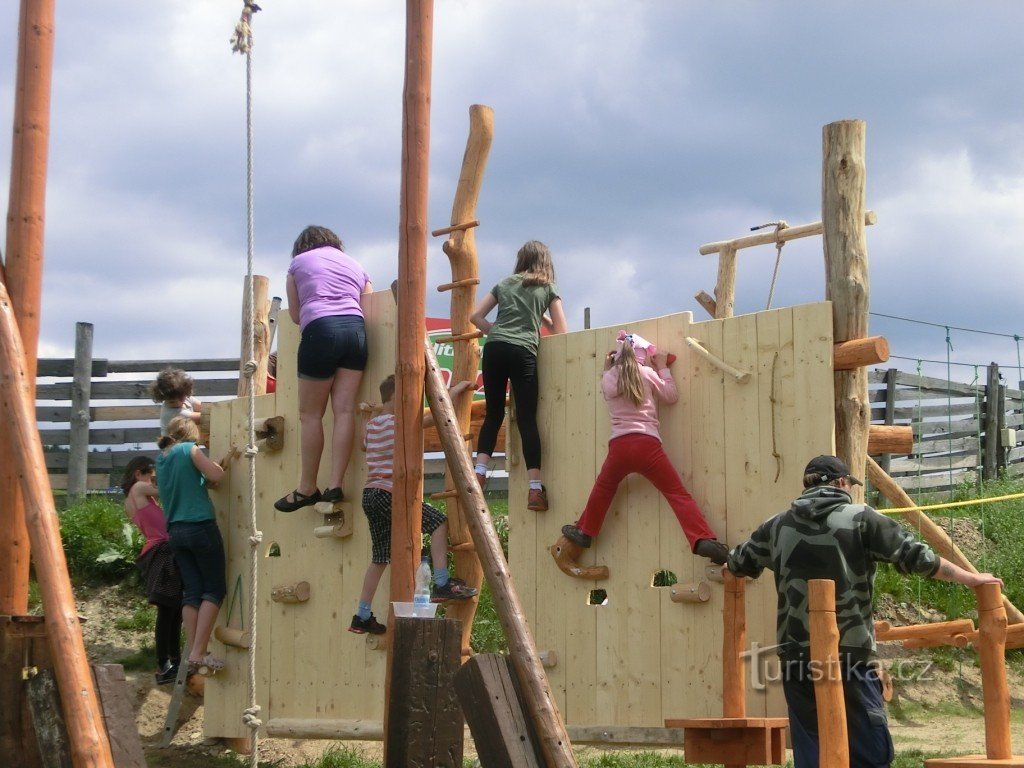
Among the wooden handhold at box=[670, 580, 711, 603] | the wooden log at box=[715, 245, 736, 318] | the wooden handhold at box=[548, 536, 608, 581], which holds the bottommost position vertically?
the wooden handhold at box=[670, 580, 711, 603]

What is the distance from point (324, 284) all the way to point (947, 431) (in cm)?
1057

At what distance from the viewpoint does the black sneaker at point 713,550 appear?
20.5 feet

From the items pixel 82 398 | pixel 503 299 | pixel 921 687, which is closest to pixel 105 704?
pixel 503 299

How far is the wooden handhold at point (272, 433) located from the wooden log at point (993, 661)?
4.61 meters

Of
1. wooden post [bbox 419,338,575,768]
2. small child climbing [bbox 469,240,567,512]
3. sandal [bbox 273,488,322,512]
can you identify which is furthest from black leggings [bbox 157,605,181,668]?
wooden post [bbox 419,338,575,768]

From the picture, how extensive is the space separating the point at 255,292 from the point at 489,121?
3.18 m

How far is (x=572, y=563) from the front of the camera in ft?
22.7

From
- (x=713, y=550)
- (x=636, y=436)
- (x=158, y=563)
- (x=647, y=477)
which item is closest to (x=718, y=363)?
(x=636, y=436)

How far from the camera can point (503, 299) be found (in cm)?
726

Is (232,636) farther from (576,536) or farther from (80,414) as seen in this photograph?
(80,414)

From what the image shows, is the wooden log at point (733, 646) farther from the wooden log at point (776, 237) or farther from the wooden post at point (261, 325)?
the wooden post at point (261, 325)

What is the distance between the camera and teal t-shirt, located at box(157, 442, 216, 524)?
8.20m

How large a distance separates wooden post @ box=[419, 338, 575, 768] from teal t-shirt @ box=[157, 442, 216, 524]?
3.02 metres

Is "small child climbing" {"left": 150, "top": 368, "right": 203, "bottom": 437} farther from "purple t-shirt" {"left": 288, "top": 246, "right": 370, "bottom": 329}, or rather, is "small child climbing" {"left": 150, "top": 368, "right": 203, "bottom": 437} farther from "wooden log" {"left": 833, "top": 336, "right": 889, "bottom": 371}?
"wooden log" {"left": 833, "top": 336, "right": 889, "bottom": 371}
